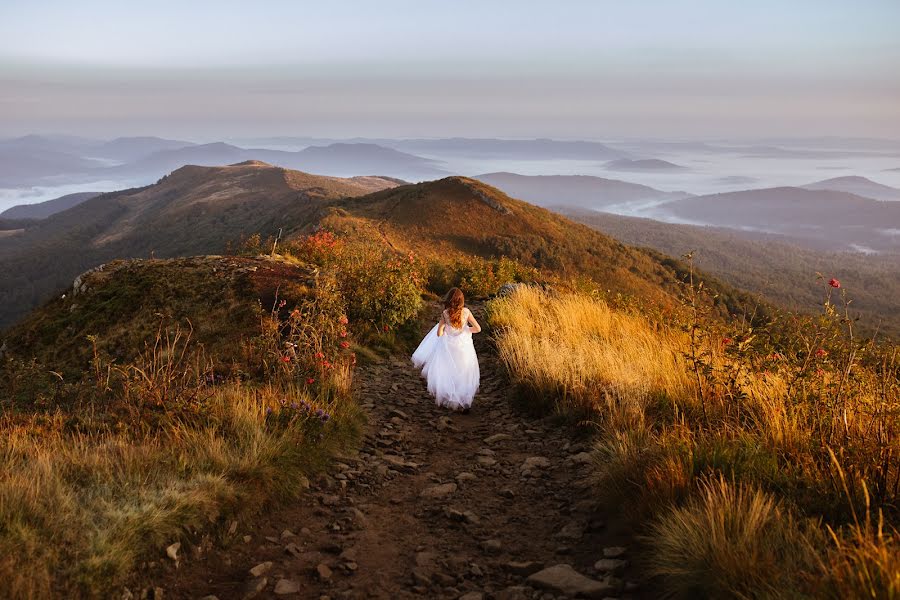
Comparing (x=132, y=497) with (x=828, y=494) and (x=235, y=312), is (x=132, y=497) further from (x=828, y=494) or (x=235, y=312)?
(x=235, y=312)

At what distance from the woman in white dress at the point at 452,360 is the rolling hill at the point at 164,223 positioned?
62.0m

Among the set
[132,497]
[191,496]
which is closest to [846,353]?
[191,496]

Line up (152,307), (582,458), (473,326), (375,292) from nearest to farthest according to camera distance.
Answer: (582,458) → (473,326) → (152,307) → (375,292)

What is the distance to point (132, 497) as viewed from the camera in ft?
11.8

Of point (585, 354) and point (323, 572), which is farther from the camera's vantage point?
point (585, 354)

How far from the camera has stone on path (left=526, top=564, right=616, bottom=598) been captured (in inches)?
123

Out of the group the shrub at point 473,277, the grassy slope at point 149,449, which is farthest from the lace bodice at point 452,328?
the shrub at point 473,277

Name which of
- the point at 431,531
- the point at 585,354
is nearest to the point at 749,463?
the point at 431,531

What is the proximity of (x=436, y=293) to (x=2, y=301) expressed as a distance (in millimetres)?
111064

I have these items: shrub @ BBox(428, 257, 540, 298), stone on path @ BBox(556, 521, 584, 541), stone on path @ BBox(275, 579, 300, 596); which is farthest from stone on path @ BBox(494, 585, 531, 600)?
shrub @ BBox(428, 257, 540, 298)

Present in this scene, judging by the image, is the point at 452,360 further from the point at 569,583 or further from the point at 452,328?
the point at 569,583

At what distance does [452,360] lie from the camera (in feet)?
24.9

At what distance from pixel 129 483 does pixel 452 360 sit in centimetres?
443

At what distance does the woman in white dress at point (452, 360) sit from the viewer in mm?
7348
